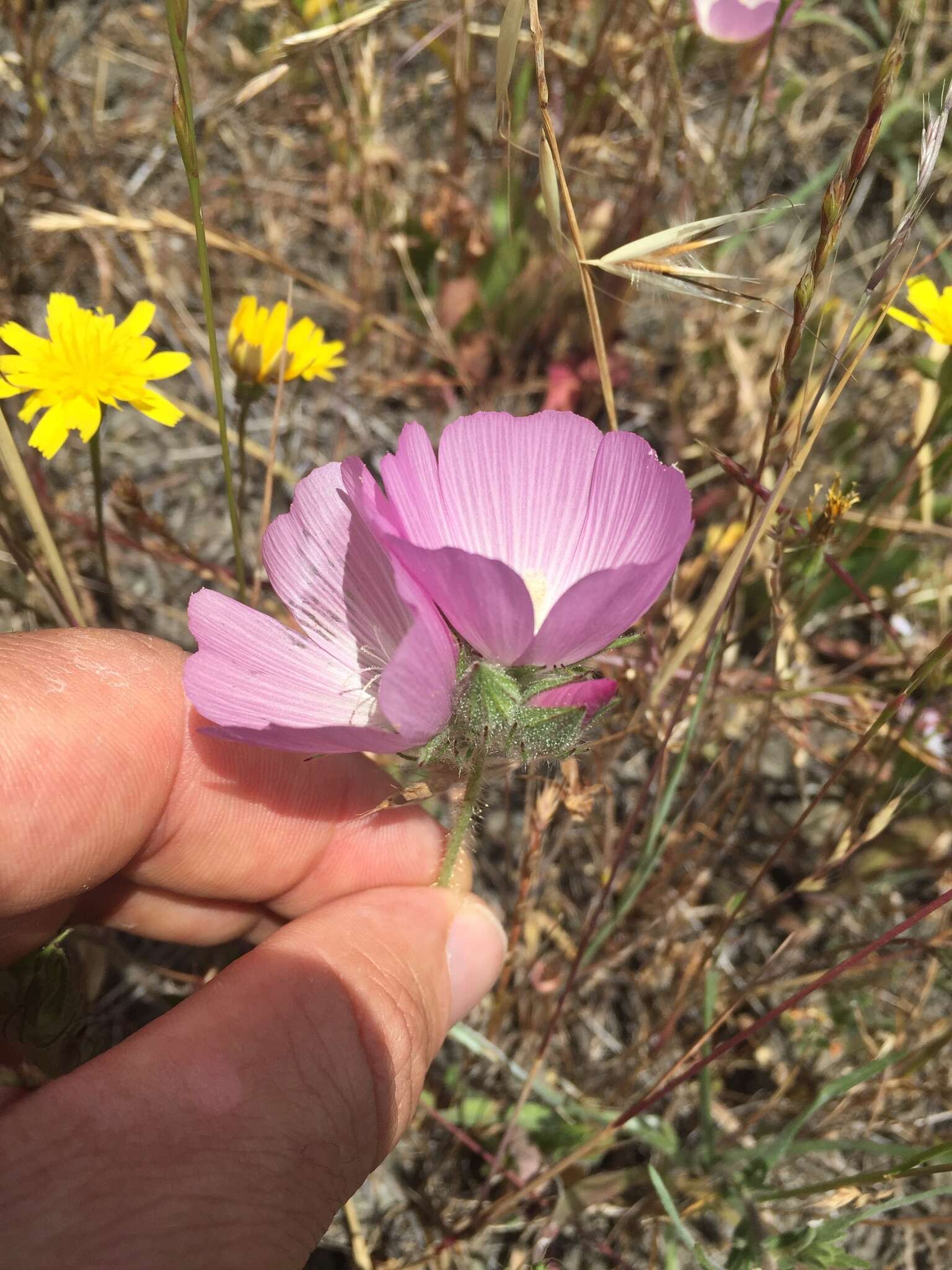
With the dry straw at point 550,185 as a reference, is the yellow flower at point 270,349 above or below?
below

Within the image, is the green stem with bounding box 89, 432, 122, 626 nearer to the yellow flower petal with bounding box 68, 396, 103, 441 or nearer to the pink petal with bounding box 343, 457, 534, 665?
the yellow flower petal with bounding box 68, 396, 103, 441

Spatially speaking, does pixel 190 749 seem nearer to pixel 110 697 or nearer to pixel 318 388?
pixel 110 697

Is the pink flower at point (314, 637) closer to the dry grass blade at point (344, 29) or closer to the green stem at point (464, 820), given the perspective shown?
the green stem at point (464, 820)

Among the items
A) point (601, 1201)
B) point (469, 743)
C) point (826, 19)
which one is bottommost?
point (601, 1201)

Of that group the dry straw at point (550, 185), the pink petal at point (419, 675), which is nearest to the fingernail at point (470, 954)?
the pink petal at point (419, 675)

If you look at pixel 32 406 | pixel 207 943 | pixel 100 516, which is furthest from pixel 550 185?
pixel 207 943

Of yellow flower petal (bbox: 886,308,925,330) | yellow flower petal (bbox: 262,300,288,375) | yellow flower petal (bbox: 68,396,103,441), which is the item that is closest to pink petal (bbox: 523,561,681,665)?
yellow flower petal (bbox: 886,308,925,330)

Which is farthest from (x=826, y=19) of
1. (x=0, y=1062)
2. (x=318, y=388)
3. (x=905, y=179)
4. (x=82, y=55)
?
(x=0, y=1062)
